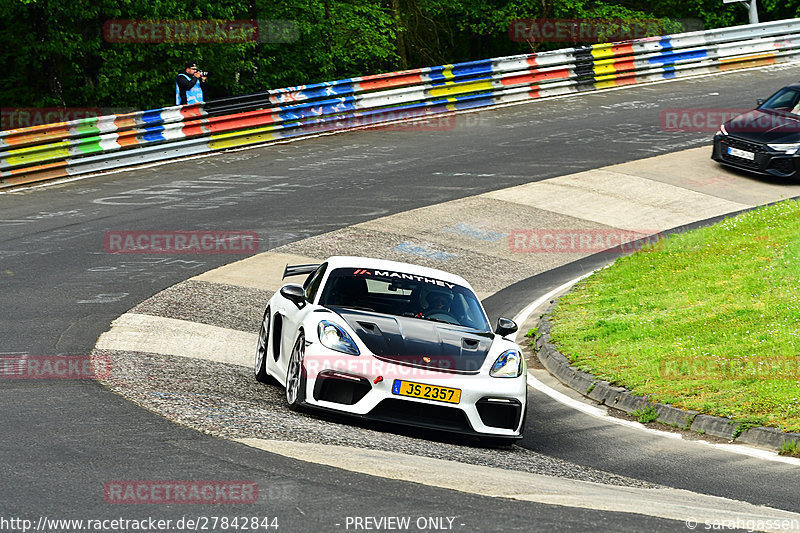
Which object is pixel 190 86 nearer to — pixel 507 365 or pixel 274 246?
pixel 274 246

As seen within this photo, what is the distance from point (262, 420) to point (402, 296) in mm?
2345

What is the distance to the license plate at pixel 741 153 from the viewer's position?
2183 cm

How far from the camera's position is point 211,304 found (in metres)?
13.9

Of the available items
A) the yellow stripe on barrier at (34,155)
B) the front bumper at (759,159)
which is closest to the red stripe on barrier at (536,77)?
the front bumper at (759,159)

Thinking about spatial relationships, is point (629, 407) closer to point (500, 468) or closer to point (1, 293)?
point (500, 468)

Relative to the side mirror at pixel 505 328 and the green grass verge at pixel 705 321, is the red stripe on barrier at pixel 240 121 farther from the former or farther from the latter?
the side mirror at pixel 505 328

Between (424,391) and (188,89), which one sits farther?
(188,89)

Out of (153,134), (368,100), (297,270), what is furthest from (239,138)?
(297,270)

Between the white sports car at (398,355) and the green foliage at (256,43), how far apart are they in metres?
16.1

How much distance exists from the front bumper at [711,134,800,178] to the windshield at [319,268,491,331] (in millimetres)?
13167

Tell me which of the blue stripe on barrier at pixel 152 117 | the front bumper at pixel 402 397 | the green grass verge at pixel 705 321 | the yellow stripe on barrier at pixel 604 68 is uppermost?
the blue stripe on barrier at pixel 152 117

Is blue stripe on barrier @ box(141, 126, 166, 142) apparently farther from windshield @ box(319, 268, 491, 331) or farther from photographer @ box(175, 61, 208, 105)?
windshield @ box(319, 268, 491, 331)

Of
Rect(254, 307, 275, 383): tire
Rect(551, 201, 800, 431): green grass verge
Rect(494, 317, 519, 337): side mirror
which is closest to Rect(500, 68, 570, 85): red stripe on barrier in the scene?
Rect(551, 201, 800, 431): green grass verge

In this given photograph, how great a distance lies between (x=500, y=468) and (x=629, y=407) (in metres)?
3.37
